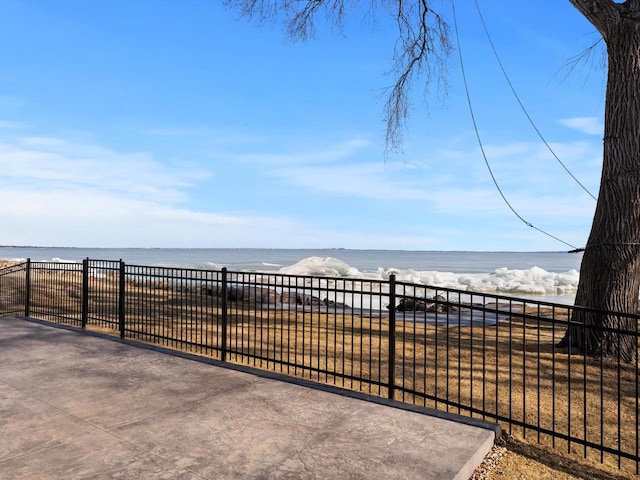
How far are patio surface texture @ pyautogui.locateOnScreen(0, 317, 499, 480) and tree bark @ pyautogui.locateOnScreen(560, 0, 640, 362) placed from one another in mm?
5642

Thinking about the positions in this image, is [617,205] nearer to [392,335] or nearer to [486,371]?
[486,371]

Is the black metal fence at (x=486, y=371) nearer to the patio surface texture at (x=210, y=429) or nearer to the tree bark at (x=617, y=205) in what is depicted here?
the tree bark at (x=617, y=205)

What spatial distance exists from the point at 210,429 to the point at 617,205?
861 cm

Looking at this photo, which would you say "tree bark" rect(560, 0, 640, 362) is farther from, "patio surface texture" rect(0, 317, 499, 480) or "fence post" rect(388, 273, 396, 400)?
"patio surface texture" rect(0, 317, 499, 480)

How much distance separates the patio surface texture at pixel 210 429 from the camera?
3582mm

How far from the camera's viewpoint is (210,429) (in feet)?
14.2

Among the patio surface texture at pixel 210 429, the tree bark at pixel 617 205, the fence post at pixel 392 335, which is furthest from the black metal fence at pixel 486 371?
the patio surface texture at pixel 210 429

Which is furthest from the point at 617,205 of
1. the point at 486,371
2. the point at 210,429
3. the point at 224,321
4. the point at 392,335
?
→ the point at 210,429

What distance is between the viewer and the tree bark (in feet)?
28.6

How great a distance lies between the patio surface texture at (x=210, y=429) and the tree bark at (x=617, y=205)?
5642mm

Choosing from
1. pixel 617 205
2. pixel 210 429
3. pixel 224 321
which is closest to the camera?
pixel 210 429

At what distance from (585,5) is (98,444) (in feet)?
37.6

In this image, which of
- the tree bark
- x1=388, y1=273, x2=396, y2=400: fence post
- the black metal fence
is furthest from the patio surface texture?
the tree bark

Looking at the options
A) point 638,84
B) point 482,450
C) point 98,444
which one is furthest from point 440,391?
point 638,84
